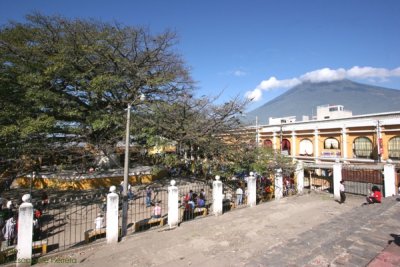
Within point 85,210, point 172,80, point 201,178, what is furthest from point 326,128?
point 85,210

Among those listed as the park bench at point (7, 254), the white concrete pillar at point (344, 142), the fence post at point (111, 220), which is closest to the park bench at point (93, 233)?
the fence post at point (111, 220)

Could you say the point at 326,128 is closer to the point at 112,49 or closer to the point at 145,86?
the point at 145,86

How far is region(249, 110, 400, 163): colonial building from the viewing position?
20922mm

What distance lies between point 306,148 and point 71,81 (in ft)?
77.3

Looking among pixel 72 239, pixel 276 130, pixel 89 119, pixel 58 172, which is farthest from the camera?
pixel 276 130

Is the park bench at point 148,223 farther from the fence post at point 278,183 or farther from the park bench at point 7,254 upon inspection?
the fence post at point 278,183

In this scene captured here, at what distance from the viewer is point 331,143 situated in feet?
83.5

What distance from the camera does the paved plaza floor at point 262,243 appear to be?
5.84 meters

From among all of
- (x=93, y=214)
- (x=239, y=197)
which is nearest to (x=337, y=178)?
(x=239, y=197)

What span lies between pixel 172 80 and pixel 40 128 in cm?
897

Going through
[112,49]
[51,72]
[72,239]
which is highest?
[112,49]

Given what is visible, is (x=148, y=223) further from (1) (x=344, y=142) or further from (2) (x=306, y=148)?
(2) (x=306, y=148)

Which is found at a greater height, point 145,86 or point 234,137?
point 145,86

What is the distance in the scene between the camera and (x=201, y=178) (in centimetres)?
1880
